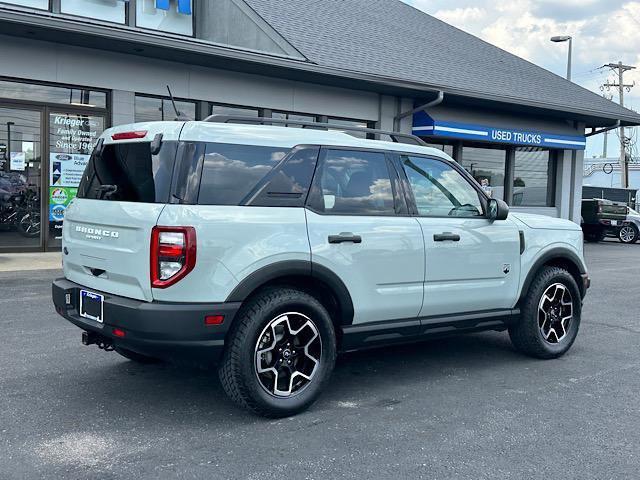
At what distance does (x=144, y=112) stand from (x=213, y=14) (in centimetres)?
453

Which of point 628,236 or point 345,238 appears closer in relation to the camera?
point 345,238

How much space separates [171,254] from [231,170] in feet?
2.26

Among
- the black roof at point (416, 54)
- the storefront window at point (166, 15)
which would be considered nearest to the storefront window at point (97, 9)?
the storefront window at point (166, 15)

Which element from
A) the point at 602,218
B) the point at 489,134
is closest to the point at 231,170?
the point at 489,134

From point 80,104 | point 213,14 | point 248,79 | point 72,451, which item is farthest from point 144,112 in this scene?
point 72,451

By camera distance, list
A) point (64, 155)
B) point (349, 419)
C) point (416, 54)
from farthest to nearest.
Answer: point (416, 54)
point (64, 155)
point (349, 419)

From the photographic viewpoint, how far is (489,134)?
17844 mm

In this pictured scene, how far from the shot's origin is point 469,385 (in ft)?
16.4

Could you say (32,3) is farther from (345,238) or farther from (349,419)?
(349,419)

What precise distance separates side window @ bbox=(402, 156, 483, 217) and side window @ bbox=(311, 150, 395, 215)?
278 millimetres

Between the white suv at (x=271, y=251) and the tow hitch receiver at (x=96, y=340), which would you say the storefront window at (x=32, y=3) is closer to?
the white suv at (x=271, y=251)

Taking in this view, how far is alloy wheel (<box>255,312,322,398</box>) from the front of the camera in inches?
162

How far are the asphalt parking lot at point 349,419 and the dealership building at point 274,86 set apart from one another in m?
4.22

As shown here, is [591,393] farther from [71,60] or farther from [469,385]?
[71,60]
